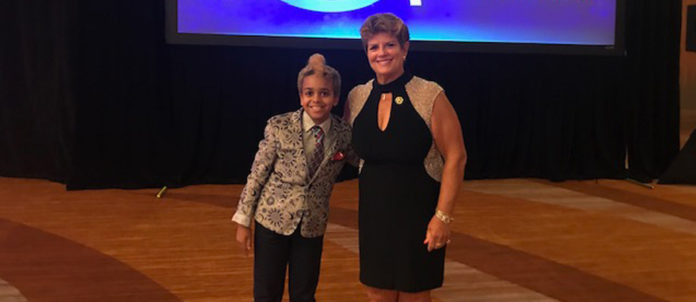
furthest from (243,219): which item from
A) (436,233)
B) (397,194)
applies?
(436,233)

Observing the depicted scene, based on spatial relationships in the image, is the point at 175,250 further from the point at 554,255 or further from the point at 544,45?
the point at 544,45

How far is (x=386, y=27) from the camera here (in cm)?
171

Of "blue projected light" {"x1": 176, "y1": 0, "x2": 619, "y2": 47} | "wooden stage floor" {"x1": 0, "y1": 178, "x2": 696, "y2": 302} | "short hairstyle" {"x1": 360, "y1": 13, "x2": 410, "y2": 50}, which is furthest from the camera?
"blue projected light" {"x1": 176, "y1": 0, "x2": 619, "y2": 47}

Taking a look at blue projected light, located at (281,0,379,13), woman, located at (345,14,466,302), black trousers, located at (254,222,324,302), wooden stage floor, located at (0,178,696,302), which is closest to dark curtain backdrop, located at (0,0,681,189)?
wooden stage floor, located at (0,178,696,302)

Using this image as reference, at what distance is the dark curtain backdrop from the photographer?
5.09m

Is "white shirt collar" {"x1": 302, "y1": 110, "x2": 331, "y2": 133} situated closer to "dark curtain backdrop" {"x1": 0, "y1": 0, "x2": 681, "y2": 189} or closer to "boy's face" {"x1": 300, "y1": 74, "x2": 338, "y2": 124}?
"boy's face" {"x1": 300, "y1": 74, "x2": 338, "y2": 124}

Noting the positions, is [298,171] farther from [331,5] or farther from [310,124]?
[331,5]

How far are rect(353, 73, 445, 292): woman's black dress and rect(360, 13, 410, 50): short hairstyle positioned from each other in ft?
0.36

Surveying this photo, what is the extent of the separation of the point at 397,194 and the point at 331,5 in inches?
141

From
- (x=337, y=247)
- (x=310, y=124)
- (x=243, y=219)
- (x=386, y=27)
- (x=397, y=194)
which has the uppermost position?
(x=386, y=27)

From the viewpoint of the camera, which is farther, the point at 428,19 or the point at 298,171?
the point at 428,19

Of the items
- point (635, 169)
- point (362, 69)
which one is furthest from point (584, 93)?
point (362, 69)

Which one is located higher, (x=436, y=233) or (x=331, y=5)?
(x=331, y=5)

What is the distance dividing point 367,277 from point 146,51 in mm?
3748
